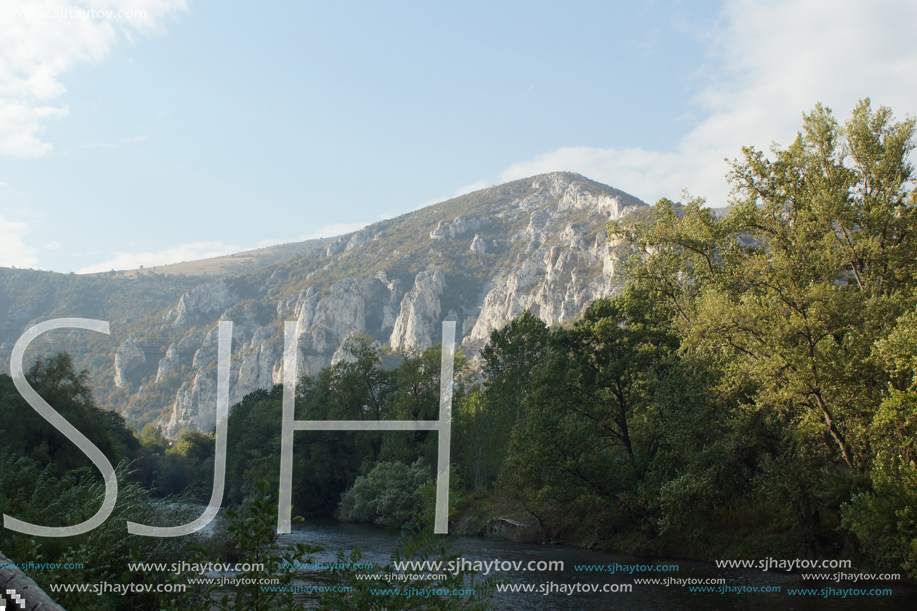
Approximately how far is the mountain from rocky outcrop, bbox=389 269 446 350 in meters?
0.35

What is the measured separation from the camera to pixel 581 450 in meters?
25.2

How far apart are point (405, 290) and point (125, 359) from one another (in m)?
67.1

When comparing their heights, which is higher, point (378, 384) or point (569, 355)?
point (569, 355)

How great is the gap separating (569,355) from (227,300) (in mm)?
144869

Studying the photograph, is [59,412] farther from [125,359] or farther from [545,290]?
[125,359]

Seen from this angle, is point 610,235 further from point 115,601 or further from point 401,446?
point 401,446

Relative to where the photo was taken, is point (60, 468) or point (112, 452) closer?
point (60, 468)

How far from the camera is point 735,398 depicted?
19.0 meters

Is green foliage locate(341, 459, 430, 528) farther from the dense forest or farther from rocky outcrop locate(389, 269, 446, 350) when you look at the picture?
rocky outcrop locate(389, 269, 446, 350)

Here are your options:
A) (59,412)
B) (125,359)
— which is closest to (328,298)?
(125,359)

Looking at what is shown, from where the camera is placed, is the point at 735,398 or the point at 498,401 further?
the point at 498,401

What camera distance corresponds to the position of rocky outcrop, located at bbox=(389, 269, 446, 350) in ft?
445

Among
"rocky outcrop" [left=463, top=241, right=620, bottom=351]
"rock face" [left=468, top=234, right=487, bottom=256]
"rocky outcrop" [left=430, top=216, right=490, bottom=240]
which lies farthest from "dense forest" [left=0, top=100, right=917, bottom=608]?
"rocky outcrop" [left=430, top=216, right=490, bottom=240]

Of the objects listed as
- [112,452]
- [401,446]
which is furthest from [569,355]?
[112,452]
